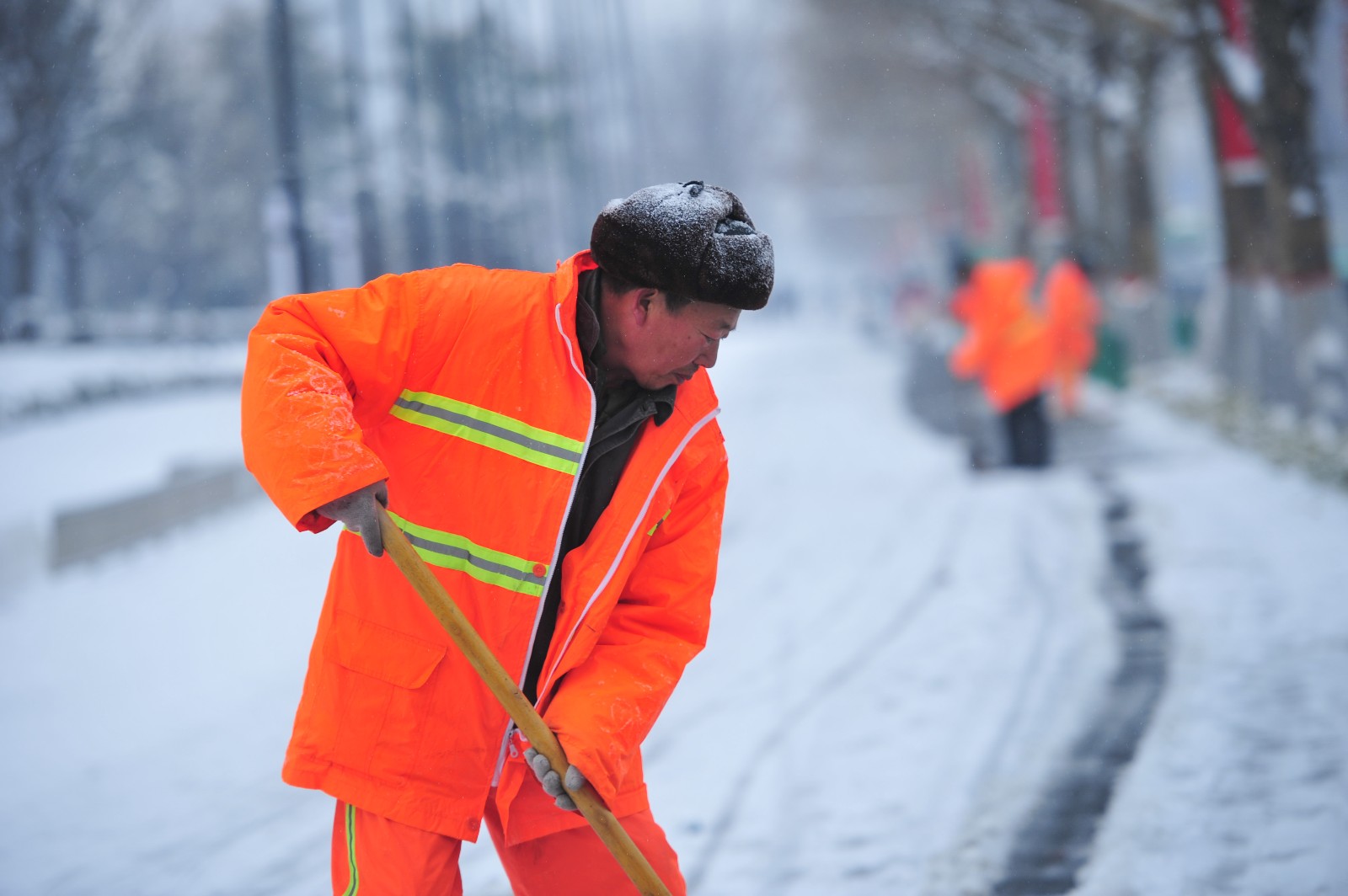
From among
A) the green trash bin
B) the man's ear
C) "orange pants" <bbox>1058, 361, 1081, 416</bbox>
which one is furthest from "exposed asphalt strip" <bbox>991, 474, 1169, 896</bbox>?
the green trash bin

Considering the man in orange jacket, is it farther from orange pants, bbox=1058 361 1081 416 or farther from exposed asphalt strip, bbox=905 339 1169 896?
orange pants, bbox=1058 361 1081 416

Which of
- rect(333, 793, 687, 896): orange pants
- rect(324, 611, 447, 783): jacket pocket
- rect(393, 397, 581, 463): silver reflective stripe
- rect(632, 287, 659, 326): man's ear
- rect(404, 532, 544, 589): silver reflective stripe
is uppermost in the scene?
rect(632, 287, 659, 326): man's ear

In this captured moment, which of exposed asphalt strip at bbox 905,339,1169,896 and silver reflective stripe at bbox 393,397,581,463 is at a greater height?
silver reflective stripe at bbox 393,397,581,463

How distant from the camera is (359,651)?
2150mm

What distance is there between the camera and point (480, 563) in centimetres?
216

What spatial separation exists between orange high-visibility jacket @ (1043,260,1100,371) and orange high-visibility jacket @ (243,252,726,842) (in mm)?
9000

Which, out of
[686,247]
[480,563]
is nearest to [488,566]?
[480,563]

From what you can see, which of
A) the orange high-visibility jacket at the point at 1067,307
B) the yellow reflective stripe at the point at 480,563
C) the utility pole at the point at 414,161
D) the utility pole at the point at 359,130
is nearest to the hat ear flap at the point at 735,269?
the yellow reflective stripe at the point at 480,563

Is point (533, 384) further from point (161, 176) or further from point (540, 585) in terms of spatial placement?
point (161, 176)

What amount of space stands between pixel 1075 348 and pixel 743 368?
1111 centimetres

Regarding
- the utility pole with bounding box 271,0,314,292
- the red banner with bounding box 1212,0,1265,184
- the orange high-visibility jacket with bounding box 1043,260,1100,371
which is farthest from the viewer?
the red banner with bounding box 1212,0,1265,184

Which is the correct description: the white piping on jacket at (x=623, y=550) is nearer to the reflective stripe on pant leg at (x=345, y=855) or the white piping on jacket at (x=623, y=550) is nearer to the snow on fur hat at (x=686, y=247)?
the snow on fur hat at (x=686, y=247)

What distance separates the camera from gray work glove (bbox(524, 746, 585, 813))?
83.7 inches

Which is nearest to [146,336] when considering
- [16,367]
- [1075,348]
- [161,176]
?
[161,176]
